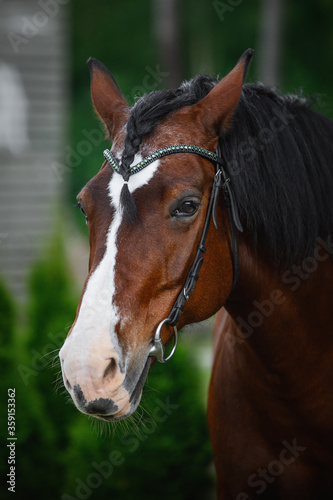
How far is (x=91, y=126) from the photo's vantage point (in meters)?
21.7

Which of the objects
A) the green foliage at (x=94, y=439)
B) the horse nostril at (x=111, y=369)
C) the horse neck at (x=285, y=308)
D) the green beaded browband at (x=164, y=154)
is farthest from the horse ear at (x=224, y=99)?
the green foliage at (x=94, y=439)

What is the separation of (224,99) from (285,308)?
923 mm

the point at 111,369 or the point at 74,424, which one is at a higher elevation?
the point at 111,369

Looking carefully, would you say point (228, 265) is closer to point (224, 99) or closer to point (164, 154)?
point (164, 154)

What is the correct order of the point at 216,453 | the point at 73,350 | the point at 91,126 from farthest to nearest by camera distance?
the point at 91,126 < the point at 216,453 < the point at 73,350

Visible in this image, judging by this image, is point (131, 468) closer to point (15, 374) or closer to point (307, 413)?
point (15, 374)

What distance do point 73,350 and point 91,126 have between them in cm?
2069

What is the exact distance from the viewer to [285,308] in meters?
2.42

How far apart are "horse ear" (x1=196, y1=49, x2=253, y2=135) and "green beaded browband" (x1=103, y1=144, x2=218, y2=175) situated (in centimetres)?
12

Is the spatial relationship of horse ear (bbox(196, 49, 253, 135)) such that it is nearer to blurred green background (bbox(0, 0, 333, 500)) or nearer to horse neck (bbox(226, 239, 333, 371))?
horse neck (bbox(226, 239, 333, 371))

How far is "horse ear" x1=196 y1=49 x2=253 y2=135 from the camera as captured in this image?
2.14 metres

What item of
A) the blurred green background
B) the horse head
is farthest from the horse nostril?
the blurred green background

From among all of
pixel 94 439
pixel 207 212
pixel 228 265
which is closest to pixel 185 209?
pixel 207 212

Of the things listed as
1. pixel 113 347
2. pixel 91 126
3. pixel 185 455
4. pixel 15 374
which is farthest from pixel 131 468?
pixel 91 126
